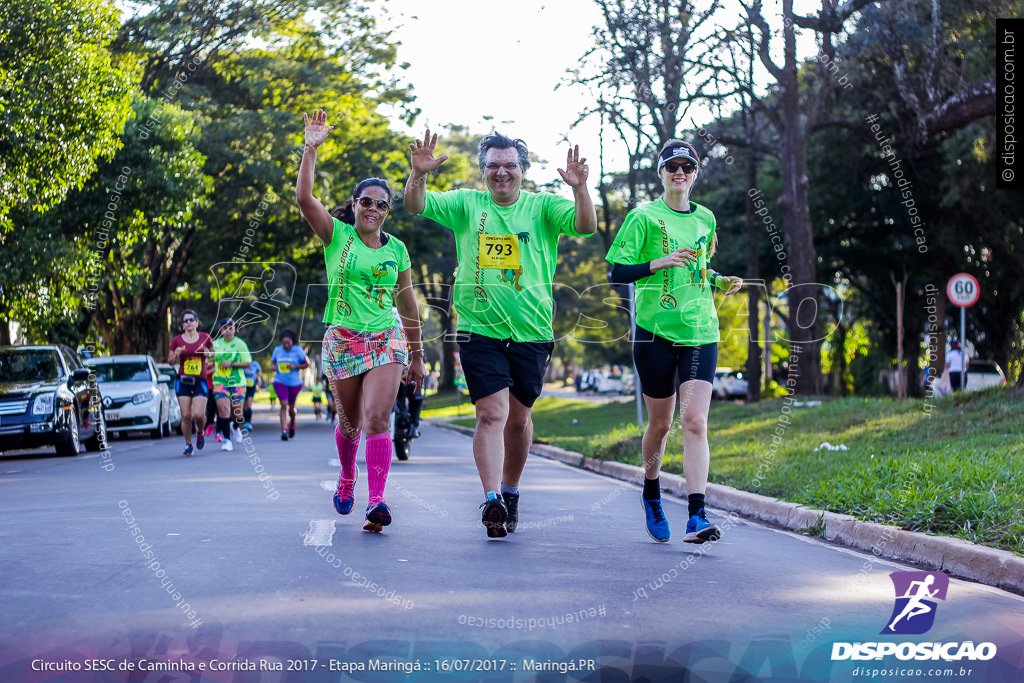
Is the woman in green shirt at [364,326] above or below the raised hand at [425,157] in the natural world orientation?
below

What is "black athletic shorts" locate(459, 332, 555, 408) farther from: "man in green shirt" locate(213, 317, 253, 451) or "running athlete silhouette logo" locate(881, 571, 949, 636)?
"man in green shirt" locate(213, 317, 253, 451)

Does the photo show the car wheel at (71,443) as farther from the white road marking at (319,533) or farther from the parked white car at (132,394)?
the white road marking at (319,533)

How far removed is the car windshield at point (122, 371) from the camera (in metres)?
21.9


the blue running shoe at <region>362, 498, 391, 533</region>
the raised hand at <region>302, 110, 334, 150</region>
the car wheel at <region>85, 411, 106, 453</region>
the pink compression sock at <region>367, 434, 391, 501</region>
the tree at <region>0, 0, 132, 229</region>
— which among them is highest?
the tree at <region>0, 0, 132, 229</region>

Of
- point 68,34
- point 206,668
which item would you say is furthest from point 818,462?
→ point 68,34

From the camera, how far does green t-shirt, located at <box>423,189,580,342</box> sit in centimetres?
652

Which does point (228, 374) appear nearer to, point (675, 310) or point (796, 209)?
point (675, 310)

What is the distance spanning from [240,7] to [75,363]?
1174 centimetres

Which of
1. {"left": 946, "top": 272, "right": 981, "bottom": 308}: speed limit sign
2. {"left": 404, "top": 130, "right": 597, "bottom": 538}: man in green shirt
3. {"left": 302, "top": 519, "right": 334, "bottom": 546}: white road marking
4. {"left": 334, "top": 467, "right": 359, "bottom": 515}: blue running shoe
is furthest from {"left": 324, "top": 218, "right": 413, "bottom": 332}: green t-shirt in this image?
{"left": 946, "top": 272, "right": 981, "bottom": 308}: speed limit sign

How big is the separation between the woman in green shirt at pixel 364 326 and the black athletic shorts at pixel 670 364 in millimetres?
1407

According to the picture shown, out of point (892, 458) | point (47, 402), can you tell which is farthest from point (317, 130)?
point (47, 402)

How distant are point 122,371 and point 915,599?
1918cm

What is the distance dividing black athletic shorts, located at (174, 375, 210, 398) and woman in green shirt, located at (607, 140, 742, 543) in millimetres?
9539

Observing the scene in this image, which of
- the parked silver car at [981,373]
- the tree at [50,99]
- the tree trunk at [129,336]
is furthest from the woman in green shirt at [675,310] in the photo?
the parked silver car at [981,373]
